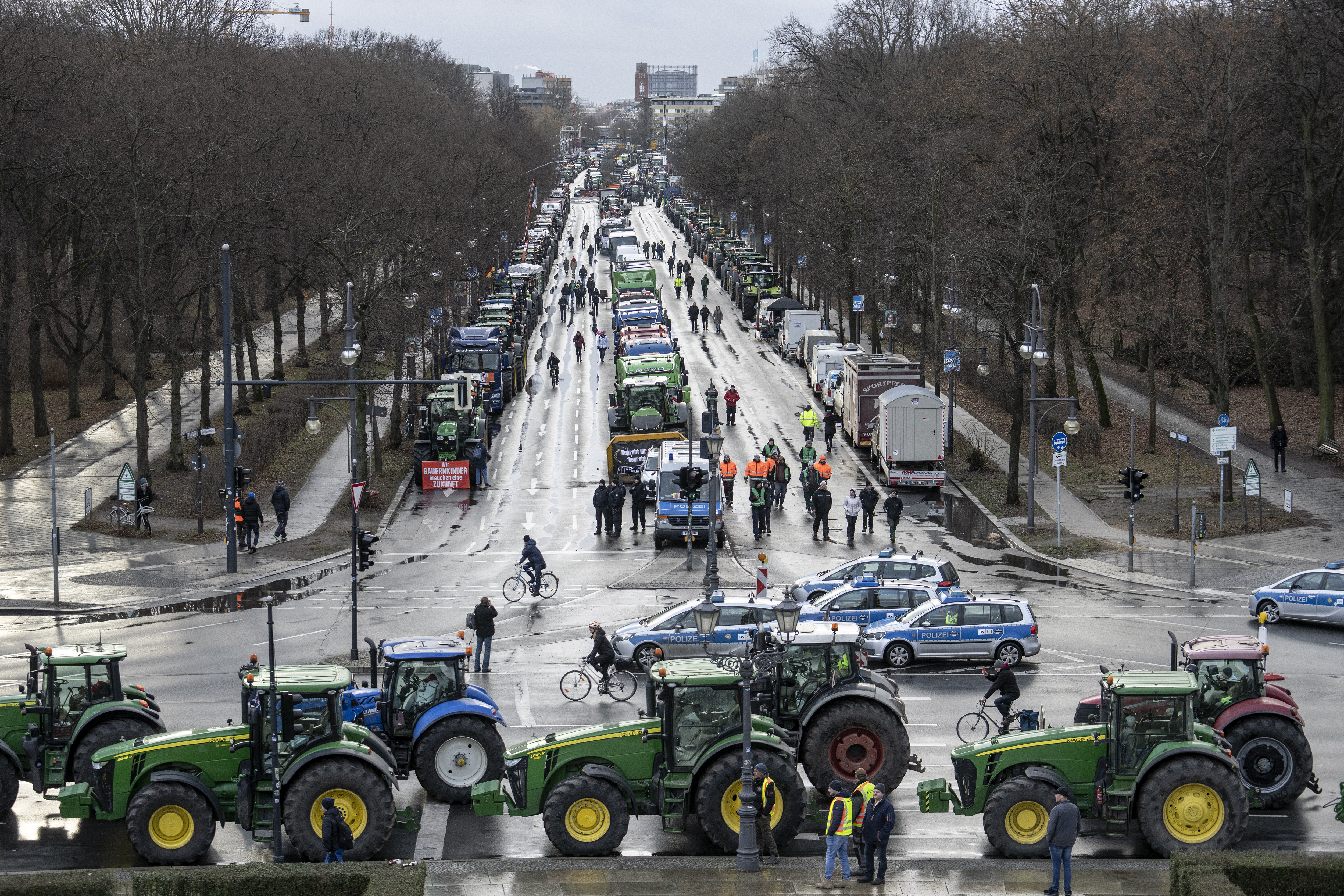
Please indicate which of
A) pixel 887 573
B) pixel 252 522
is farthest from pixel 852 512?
pixel 252 522

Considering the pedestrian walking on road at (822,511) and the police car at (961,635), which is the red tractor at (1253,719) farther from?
the pedestrian walking on road at (822,511)

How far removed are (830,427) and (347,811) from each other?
38.2m

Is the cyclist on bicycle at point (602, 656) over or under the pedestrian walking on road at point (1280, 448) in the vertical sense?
under

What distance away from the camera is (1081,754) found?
1866cm

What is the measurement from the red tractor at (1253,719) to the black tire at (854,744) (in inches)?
113

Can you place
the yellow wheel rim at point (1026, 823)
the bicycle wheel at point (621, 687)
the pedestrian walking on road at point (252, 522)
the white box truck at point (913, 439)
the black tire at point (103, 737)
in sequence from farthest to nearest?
the white box truck at point (913, 439) → the pedestrian walking on road at point (252, 522) → the bicycle wheel at point (621, 687) → the black tire at point (103, 737) → the yellow wheel rim at point (1026, 823)

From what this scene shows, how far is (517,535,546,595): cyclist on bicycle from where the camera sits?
115ft

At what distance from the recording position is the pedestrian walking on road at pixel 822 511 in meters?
42.3

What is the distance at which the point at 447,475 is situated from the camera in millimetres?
50188

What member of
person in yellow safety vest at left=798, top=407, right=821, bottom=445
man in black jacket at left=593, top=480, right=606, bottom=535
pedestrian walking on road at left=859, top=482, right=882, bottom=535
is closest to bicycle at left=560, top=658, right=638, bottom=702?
man in black jacket at left=593, top=480, right=606, bottom=535

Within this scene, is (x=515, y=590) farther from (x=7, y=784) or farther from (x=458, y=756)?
(x=7, y=784)

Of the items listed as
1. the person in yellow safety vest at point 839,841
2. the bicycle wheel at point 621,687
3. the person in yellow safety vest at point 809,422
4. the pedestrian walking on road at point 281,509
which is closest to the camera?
the person in yellow safety vest at point 839,841

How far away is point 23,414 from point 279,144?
14193 millimetres

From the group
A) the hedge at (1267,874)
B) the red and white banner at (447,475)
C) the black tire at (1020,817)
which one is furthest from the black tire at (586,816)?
the red and white banner at (447,475)
